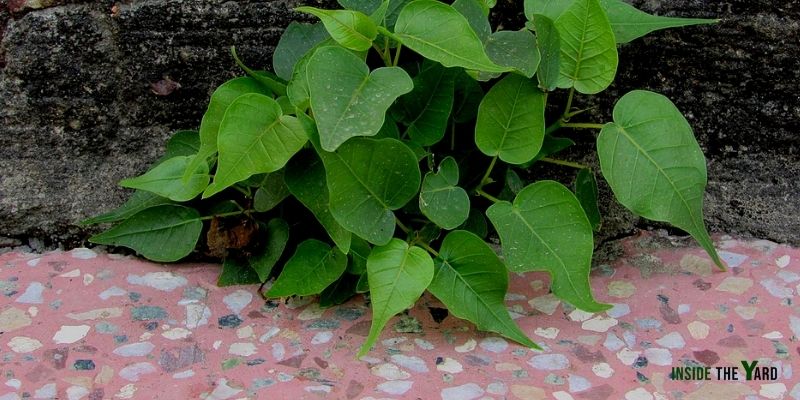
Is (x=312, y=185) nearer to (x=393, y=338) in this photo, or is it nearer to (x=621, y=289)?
(x=393, y=338)

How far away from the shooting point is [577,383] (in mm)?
1178

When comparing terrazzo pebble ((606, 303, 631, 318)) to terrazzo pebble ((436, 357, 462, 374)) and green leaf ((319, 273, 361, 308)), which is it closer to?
terrazzo pebble ((436, 357, 462, 374))

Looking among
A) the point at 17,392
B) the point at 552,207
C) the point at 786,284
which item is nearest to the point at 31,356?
→ the point at 17,392

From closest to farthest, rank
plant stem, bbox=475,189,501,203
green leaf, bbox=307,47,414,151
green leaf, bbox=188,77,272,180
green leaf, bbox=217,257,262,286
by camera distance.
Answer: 1. green leaf, bbox=307,47,414,151
2. green leaf, bbox=188,77,272,180
3. plant stem, bbox=475,189,501,203
4. green leaf, bbox=217,257,262,286

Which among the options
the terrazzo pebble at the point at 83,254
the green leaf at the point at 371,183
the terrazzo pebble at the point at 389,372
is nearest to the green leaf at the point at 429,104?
the green leaf at the point at 371,183

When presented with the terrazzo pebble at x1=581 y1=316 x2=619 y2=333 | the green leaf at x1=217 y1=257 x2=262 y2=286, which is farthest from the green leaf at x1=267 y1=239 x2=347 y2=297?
the terrazzo pebble at x1=581 y1=316 x2=619 y2=333

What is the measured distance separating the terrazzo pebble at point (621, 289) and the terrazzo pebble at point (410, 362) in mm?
334

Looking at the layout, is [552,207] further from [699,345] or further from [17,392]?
[17,392]

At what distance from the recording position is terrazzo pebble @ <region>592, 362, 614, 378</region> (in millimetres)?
1195

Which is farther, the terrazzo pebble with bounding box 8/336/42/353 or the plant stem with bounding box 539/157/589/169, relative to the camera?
the plant stem with bounding box 539/157/589/169

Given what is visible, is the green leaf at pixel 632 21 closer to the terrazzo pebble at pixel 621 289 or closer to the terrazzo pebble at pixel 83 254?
the terrazzo pebble at pixel 621 289

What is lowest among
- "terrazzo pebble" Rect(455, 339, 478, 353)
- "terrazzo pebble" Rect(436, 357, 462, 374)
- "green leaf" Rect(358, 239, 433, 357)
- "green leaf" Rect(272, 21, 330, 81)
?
"terrazzo pebble" Rect(436, 357, 462, 374)

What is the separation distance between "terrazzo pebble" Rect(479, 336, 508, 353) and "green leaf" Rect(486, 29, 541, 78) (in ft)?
1.17

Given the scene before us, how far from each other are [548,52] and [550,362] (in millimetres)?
411
